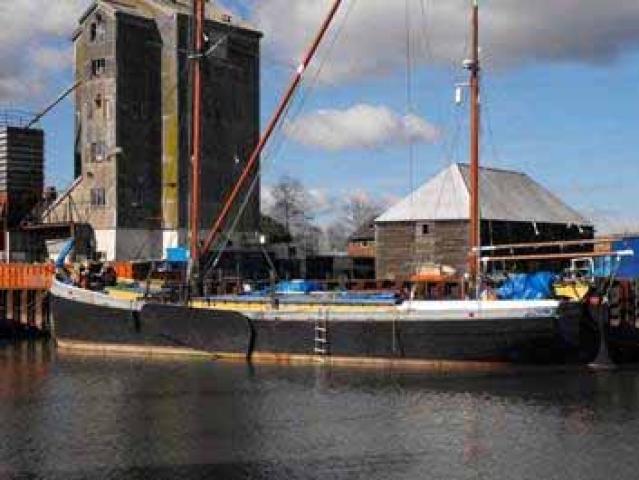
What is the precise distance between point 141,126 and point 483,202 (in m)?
27.8

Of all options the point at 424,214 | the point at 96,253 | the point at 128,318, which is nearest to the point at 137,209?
the point at 96,253

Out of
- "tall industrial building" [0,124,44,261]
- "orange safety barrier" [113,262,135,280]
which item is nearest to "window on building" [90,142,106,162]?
"tall industrial building" [0,124,44,261]

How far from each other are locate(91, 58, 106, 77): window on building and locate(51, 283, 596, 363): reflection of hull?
40.7 m

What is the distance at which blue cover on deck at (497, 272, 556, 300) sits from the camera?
40.6 metres

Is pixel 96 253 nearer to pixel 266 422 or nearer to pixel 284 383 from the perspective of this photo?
pixel 284 383

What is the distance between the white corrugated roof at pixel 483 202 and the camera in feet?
262

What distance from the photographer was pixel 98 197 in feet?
282

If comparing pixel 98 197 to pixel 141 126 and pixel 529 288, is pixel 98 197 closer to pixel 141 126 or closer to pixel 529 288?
pixel 141 126

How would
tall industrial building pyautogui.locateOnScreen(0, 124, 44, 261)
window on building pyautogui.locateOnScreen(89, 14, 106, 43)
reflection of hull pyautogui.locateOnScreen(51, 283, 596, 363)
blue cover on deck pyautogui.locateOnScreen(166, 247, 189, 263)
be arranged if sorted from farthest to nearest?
window on building pyautogui.locateOnScreen(89, 14, 106, 43) → tall industrial building pyautogui.locateOnScreen(0, 124, 44, 261) → blue cover on deck pyautogui.locateOnScreen(166, 247, 189, 263) → reflection of hull pyautogui.locateOnScreen(51, 283, 596, 363)

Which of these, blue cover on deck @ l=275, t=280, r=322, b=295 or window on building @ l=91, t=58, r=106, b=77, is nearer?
blue cover on deck @ l=275, t=280, r=322, b=295

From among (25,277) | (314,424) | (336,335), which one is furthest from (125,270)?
(314,424)

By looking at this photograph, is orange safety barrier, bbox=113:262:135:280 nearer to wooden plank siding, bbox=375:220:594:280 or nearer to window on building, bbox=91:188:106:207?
window on building, bbox=91:188:106:207

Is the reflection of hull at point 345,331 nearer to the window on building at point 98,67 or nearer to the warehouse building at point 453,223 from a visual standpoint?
the warehouse building at point 453,223

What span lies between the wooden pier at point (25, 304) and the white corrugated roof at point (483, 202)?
1170 inches
